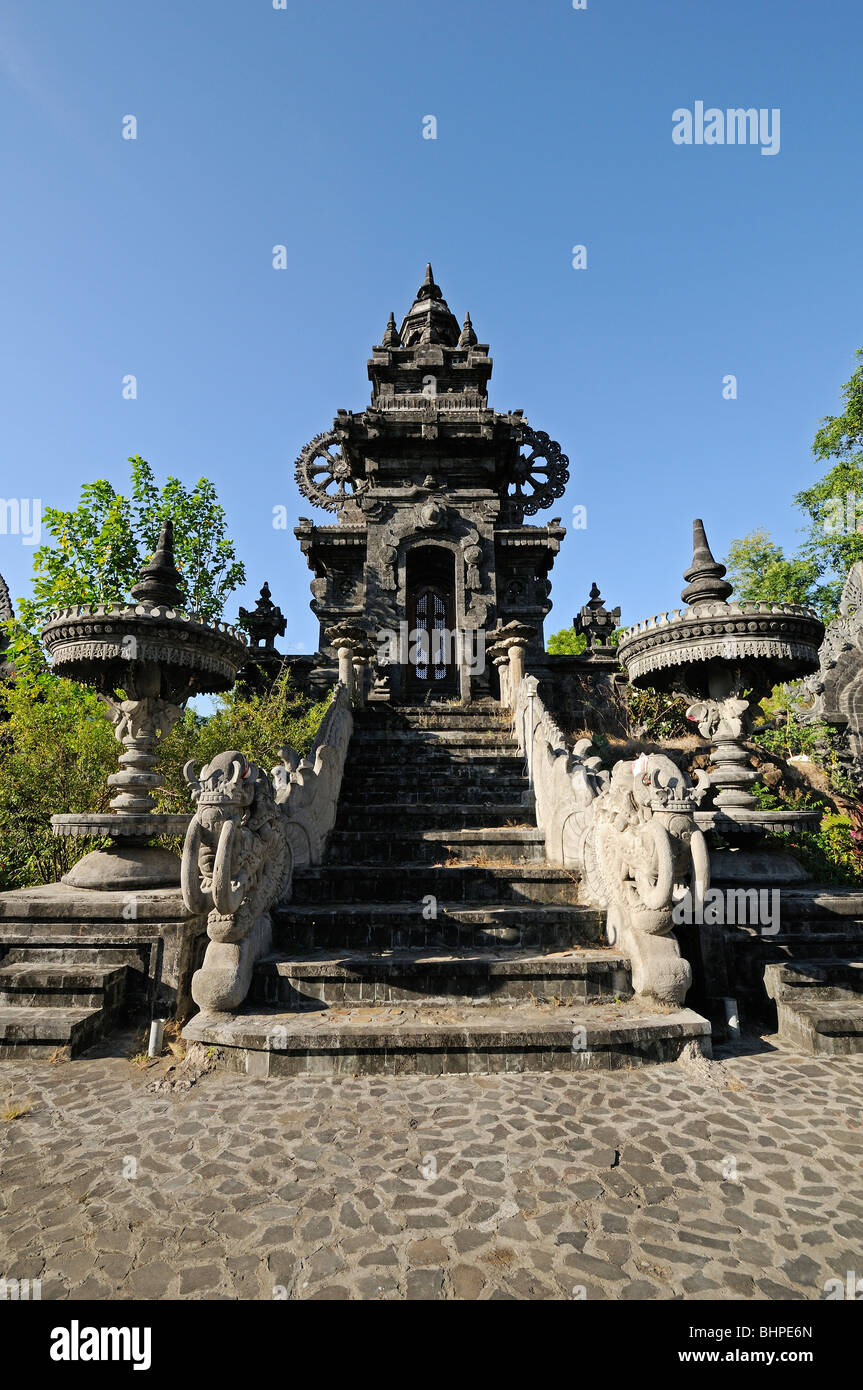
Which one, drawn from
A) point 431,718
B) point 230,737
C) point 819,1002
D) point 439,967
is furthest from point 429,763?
point 819,1002

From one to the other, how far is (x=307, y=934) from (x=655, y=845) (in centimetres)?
333

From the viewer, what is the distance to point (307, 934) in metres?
5.80

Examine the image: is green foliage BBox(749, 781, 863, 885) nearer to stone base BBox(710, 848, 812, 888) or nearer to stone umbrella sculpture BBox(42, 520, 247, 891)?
stone base BBox(710, 848, 812, 888)

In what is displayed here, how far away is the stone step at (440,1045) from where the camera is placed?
441 centimetres

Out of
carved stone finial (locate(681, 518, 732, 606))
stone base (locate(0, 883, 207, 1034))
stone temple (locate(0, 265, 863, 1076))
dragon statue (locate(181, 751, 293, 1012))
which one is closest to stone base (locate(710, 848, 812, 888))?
stone temple (locate(0, 265, 863, 1076))

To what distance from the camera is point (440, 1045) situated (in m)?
4.42

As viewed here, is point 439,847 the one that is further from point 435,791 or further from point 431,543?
point 431,543

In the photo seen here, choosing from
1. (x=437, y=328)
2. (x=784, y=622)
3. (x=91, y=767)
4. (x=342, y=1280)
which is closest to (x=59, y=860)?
(x=91, y=767)

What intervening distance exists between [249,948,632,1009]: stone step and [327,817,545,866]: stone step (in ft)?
7.31

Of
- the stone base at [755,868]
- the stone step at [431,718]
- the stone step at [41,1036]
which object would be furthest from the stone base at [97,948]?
the stone step at [431,718]

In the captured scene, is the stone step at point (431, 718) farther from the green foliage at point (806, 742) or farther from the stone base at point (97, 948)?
the stone base at point (97, 948)

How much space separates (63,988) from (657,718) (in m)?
13.3

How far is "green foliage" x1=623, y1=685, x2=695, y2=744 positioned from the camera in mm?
14766

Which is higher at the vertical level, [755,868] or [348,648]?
[348,648]
